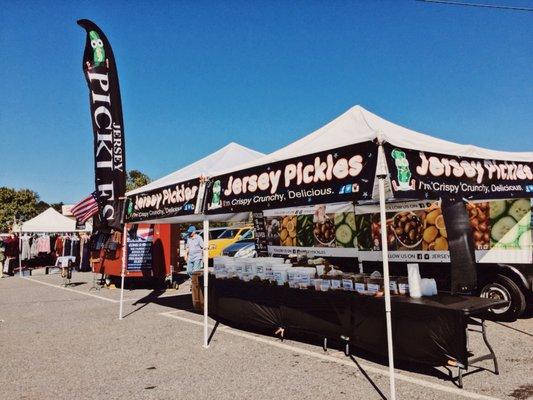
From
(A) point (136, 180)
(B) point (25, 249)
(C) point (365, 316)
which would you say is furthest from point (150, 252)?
(A) point (136, 180)

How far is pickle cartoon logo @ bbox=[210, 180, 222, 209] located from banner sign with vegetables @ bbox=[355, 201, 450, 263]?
4.03 meters

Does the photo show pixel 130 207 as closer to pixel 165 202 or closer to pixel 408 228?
pixel 165 202

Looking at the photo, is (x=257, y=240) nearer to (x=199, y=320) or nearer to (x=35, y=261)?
(x=199, y=320)

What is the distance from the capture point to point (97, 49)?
9.35 m

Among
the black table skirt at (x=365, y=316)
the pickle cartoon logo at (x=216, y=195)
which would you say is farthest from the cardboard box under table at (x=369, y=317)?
the pickle cartoon logo at (x=216, y=195)

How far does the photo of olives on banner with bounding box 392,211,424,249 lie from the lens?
8.38m

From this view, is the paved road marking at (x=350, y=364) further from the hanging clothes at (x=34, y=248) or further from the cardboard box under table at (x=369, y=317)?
the hanging clothes at (x=34, y=248)

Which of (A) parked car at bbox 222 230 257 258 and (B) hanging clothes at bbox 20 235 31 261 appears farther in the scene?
(B) hanging clothes at bbox 20 235 31 261

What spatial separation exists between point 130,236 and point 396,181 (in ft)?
35.2

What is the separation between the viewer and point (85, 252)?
64.9 ft

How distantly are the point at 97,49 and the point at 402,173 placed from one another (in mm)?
8013

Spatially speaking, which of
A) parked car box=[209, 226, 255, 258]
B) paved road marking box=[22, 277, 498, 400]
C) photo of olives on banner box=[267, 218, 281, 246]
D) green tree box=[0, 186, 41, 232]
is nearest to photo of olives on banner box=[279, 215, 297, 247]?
photo of olives on banner box=[267, 218, 281, 246]

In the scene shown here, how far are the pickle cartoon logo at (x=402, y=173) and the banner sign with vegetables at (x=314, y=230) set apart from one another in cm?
495

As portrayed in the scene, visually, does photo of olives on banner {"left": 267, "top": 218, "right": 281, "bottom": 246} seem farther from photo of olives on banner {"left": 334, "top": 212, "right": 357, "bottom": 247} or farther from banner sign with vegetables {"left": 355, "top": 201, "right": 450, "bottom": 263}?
banner sign with vegetables {"left": 355, "top": 201, "right": 450, "bottom": 263}
